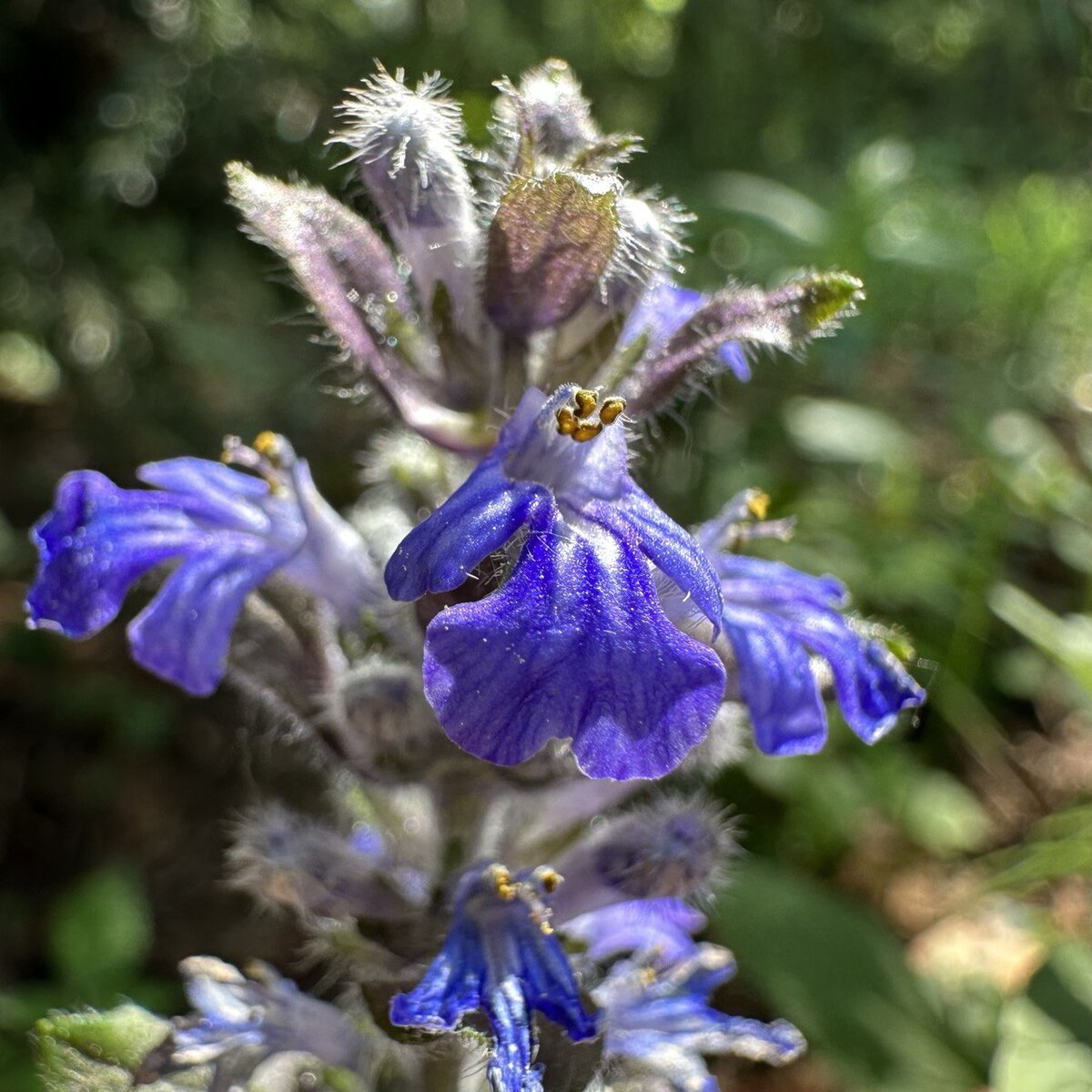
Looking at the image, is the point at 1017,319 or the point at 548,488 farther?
the point at 1017,319

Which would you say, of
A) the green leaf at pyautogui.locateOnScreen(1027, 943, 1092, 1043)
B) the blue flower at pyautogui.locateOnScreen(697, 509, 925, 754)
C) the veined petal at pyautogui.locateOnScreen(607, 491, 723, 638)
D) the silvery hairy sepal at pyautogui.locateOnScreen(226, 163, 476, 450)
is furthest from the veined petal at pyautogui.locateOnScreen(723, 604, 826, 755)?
the green leaf at pyautogui.locateOnScreen(1027, 943, 1092, 1043)

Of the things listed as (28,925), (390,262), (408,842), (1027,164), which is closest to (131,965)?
(28,925)

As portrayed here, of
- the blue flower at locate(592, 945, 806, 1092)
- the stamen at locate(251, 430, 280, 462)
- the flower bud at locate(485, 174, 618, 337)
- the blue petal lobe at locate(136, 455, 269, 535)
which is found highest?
the flower bud at locate(485, 174, 618, 337)

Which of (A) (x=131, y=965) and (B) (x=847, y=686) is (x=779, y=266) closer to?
(B) (x=847, y=686)

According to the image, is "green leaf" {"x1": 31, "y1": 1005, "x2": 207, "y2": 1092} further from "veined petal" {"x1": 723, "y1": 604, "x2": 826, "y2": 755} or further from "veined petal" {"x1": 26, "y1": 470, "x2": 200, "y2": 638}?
"veined petal" {"x1": 723, "y1": 604, "x2": 826, "y2": 755}

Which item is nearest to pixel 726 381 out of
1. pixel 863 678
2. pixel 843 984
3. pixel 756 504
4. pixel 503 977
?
pixel 843 984
